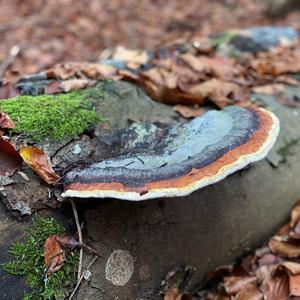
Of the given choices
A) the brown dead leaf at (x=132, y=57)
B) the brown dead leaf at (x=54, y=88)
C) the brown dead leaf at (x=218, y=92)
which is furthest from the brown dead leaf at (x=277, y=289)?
the brown dead leaf at (x=132, y=57)

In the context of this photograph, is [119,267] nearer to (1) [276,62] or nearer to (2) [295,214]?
(2) [295,214]

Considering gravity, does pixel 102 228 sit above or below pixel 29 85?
below

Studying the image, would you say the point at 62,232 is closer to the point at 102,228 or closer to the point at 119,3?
the point at 102,228

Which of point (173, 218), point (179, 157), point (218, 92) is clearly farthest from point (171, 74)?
point (179, 157)

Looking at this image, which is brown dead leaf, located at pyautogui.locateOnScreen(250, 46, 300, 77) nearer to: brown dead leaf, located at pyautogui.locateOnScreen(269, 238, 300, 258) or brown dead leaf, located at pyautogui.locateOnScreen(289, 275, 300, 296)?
brown dead leaf, located at pyautogui.locateOnScreen(269, 238, 300, 258)

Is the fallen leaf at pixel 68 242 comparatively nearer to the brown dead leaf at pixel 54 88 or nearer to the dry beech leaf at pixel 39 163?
the dry beech leaf at pixel 39 163

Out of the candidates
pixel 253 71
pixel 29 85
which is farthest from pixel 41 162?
pixel 253 71
